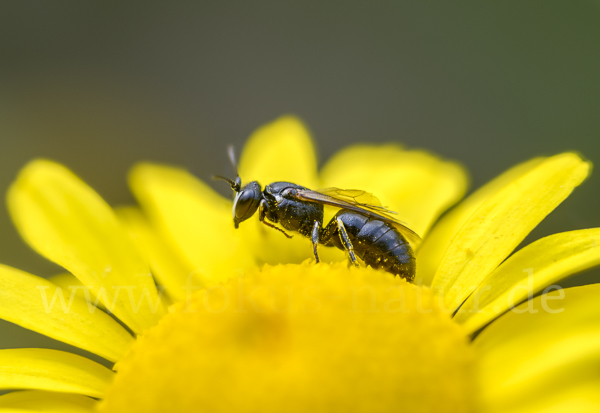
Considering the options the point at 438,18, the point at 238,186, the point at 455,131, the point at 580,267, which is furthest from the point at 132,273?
the point at 438,18

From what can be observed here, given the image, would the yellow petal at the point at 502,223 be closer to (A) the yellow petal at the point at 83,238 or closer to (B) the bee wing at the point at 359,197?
(B) the bee wing at the point at 359,197

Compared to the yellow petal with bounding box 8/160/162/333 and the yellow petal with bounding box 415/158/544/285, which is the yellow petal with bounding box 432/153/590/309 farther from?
the yellow petal with bounding box 8/160/162/333

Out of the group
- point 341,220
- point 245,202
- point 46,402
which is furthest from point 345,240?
point 46,402

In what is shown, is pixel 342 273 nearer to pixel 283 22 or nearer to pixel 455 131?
pixel 455 131

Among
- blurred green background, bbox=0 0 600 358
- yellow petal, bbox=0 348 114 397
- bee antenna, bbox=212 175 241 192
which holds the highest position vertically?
blurred green background, bbox=0 0 600 358

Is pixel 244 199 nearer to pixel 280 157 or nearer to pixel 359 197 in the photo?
pixel 359 197

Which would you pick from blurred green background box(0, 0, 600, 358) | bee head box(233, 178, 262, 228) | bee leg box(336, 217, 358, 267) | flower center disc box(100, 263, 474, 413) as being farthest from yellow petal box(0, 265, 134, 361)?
blurred green background box(0, 0, 600, 358)

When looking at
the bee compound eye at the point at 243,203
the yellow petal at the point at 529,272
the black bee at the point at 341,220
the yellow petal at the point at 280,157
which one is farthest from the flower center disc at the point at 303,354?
the yellow petal at the point at 280,157
